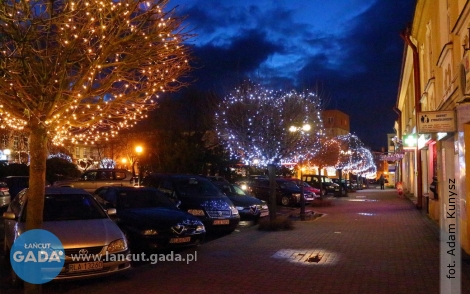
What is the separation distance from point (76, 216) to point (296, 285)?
4.13 metres

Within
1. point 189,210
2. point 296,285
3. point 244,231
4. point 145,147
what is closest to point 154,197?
point 189,210

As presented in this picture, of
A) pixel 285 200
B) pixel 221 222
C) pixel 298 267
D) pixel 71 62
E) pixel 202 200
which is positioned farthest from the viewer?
pixel 285 200

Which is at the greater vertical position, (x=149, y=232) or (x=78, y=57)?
(x=78, y=57)

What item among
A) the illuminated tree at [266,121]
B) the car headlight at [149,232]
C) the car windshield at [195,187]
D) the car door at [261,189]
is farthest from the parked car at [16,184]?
the car headlight at [149,232]

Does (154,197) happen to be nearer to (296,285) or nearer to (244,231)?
(244,231)

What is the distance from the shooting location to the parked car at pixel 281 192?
25422 mm

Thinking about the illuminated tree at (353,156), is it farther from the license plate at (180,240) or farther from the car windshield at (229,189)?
the license plate at (180,240)

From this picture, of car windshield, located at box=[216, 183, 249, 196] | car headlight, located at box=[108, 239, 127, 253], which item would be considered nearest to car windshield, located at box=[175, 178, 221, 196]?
car windshield, located at box=[216, 183, 249, 196]

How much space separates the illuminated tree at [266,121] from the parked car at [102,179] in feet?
16.3

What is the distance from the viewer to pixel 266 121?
68.6 ft

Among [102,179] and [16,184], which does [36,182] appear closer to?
[102,179]

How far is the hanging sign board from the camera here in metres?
10.9

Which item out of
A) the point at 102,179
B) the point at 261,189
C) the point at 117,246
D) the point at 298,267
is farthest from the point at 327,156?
the point at 117,246

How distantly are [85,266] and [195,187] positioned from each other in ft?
26.9
